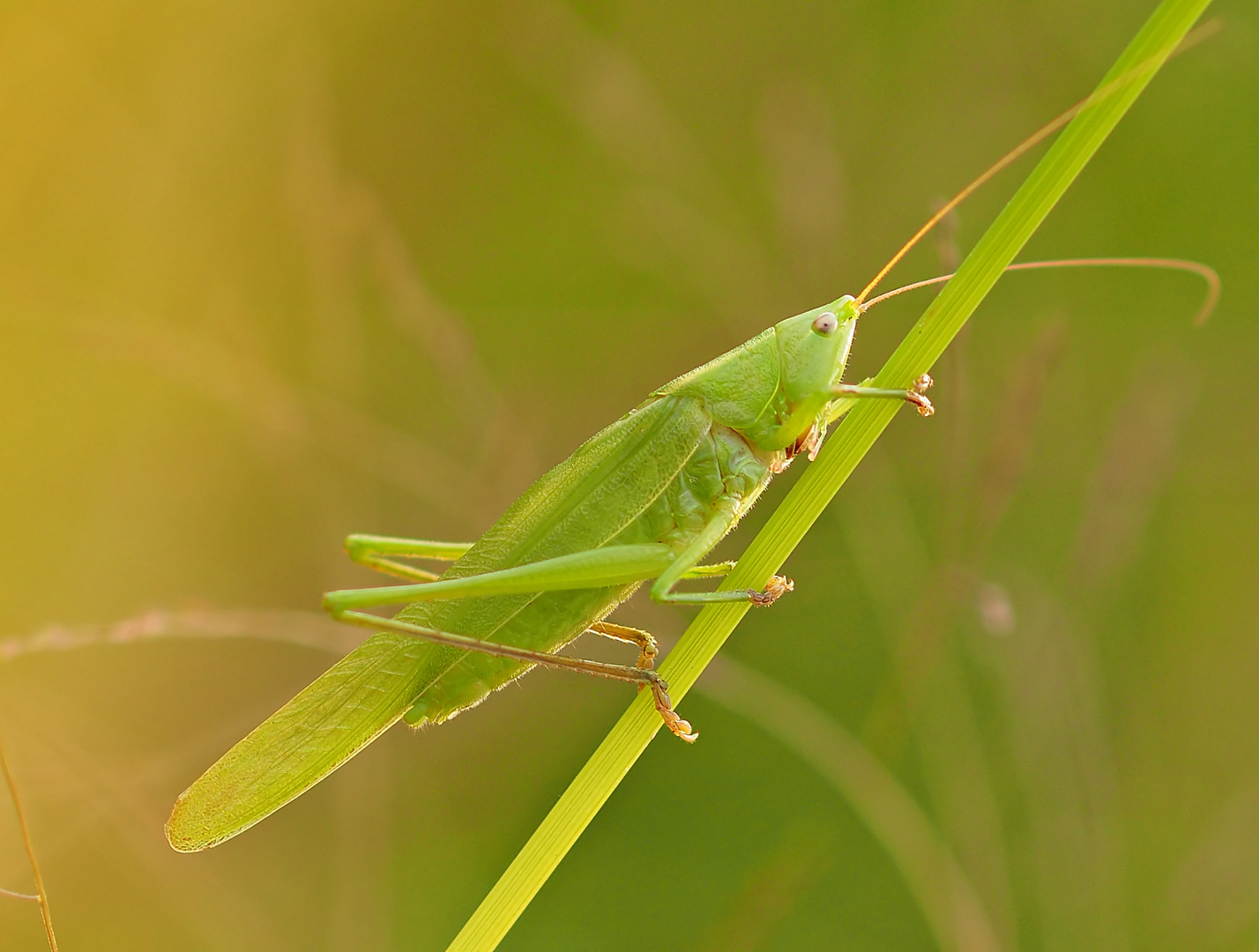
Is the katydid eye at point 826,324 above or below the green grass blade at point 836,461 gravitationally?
above

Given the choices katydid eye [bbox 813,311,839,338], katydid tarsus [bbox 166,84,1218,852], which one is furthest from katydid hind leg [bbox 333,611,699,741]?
katydid eye [bbox 813,311,839,338]

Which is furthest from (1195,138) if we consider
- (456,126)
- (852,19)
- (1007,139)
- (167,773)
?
(167,773)

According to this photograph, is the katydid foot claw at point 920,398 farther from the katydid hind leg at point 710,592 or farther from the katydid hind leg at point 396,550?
the katydid hind leg at point 396,550

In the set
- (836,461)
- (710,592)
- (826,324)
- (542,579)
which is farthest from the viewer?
(826,324)

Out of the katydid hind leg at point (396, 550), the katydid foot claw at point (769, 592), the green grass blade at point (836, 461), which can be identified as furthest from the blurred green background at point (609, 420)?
the katydid foot claw at point (769, 592)

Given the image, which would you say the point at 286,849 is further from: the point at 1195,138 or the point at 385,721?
the point at 1195,138

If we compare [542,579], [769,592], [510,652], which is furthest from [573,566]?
[769,592]

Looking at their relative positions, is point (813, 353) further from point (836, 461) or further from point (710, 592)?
point (710, 592)

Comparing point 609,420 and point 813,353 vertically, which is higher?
point 609,420
